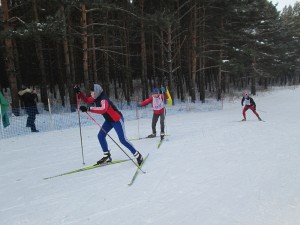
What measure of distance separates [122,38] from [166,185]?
68.6 ft

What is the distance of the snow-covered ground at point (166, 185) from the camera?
409 cm

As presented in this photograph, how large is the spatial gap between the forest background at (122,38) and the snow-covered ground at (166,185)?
8094mm

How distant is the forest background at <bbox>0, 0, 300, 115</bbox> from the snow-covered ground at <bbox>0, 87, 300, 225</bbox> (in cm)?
809

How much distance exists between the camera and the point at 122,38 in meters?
24.3

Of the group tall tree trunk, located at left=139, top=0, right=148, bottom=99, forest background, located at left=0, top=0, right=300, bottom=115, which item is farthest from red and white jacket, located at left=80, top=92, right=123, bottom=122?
tall tree trunk, located at left=139, top=0, right=148, bottom=99

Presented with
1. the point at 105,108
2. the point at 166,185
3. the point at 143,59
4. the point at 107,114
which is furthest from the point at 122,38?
the point at 166,185

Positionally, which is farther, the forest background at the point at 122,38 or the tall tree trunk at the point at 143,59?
the tall tree trunk at the point at 143,59

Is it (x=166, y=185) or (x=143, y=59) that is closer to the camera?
(x=166, y=185)

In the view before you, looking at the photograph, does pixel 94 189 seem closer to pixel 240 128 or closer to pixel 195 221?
pixel 195 221

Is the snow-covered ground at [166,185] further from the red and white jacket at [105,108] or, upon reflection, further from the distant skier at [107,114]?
the red and white jacket at [105,108]

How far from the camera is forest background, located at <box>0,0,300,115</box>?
14.8 metres

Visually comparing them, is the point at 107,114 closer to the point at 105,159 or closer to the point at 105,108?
the point at 105,108

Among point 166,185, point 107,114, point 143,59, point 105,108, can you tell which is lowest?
point 166,185

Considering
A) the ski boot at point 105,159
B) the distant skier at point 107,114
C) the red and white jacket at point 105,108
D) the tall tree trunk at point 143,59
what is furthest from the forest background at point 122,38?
the ski boot at point 105,159
